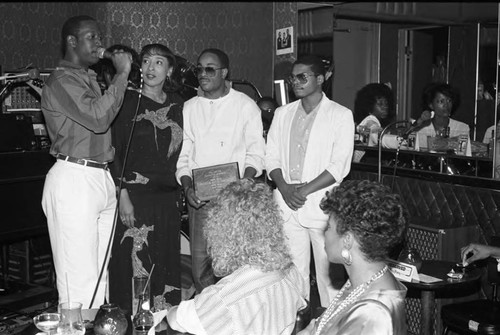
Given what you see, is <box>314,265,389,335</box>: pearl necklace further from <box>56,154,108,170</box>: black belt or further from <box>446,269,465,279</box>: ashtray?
<box>56,154,108,170</box>: black belt

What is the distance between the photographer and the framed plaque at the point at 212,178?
4230 millimetres

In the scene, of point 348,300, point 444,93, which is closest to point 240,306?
point 348,300

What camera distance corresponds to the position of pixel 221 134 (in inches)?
174

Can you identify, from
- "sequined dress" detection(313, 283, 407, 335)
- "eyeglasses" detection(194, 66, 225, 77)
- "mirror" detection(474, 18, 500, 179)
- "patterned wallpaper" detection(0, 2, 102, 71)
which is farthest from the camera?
"mirror" detection(474, 18, 500, 179)

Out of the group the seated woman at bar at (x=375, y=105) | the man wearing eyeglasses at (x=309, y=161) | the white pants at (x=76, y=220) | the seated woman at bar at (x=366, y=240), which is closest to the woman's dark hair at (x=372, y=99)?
the seated woman at bar at (x=375, y=105)

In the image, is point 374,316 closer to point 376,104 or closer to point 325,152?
point 325,152

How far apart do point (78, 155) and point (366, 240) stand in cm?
199

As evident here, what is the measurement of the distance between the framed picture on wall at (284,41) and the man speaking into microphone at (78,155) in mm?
3354

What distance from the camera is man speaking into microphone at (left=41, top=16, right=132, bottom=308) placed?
357 centimetres

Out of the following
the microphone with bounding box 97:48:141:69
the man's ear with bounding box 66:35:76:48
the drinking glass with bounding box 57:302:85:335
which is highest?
the man's ear with bounding box 66:35:76:48

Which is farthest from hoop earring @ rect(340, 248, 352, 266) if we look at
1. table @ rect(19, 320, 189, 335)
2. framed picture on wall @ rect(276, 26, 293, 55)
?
framed picture on wall @ rect(276, 26, 293, 55)

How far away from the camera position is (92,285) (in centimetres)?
369

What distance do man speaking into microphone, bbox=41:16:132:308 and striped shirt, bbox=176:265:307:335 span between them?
1.37 m

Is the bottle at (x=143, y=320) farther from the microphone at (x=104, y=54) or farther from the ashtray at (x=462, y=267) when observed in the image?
the ashtray at (x=462, y=267)
